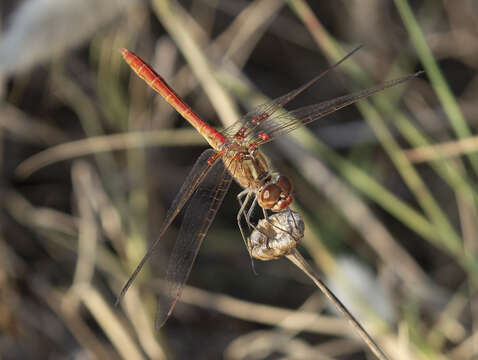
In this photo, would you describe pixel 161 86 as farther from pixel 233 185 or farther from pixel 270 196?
pixel 270 196

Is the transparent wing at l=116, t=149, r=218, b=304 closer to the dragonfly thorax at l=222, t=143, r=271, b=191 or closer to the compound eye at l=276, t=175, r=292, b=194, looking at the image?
the dragonfly thorax at l=222, t=143, r=271, b=191

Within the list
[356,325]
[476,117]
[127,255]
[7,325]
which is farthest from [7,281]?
[476,117]

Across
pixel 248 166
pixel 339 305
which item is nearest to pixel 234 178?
pixel 248 166

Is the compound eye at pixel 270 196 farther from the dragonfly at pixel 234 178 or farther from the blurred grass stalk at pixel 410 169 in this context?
the blurred grass stalk at pixel 410 169

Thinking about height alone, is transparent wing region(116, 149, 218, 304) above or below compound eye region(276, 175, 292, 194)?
above

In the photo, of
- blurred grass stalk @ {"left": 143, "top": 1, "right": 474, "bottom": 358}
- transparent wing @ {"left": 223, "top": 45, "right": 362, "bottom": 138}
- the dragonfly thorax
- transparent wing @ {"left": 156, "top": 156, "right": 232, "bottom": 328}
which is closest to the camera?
transparent wing @ {"left": 156, "top": 156, "right": 232, "bottom": 328}

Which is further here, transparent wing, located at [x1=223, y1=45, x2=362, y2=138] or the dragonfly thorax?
transparent wing, located at [x1=223, y1=45, x2=362, y2=138]

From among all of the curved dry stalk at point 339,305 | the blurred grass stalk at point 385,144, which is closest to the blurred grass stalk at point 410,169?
the blurred grass stalk at point 385,144

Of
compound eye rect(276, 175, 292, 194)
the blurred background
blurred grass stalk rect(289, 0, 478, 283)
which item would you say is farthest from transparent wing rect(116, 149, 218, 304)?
blurred grass stalk rect(289, 0, 478, 283)
